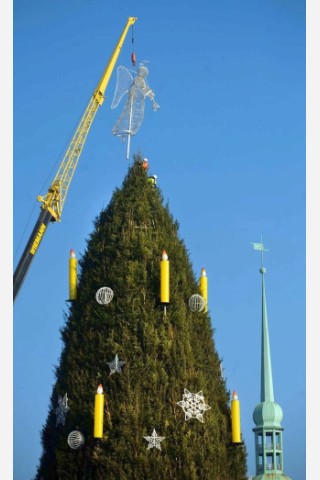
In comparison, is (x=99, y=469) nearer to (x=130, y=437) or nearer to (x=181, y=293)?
(x=130, y=437)

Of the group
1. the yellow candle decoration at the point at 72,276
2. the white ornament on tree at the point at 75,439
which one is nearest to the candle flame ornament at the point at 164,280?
the yellow candle decoration at the point at 72,276

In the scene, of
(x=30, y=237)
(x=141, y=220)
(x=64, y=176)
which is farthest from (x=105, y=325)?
(x=64, y=176)

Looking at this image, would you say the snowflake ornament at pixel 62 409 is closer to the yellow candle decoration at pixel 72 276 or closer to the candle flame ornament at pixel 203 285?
the yellow candle decoration at pixel 72 276

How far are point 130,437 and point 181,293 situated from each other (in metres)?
4.46

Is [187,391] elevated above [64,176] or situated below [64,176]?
below

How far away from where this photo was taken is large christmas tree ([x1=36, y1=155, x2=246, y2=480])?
22.3 m

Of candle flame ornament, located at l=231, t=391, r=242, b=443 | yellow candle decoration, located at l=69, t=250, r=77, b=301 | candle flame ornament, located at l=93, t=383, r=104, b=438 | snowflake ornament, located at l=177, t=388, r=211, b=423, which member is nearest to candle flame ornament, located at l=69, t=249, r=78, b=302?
yellow candle decoration, located at l=69, t=250, r=77, b=301

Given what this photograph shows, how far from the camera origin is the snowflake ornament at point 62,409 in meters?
23.5

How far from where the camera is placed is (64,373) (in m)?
24.3

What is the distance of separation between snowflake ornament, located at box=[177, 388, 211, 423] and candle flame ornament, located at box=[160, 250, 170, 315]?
8.14 feet

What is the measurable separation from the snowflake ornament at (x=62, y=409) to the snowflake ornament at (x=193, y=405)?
3.06m

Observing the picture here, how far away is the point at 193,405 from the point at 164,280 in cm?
344

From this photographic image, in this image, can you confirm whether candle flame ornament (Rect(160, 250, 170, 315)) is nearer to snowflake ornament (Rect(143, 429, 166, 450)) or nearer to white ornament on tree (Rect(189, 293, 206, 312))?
white ornament on tree (Rect(189, 293, 206, 312))

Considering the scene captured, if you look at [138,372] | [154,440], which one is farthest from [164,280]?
[154,440]
